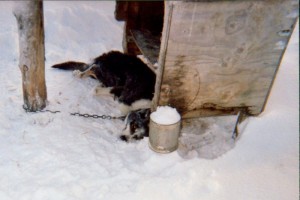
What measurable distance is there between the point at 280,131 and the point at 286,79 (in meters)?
1.30

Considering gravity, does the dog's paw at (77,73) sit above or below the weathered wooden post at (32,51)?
below

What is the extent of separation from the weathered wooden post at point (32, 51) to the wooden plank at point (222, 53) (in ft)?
4.40

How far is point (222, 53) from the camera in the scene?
353cm

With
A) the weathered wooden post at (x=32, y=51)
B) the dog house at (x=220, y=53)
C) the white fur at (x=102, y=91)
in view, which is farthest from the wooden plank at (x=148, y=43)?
the weathered wooden post at (x=32, y=51)

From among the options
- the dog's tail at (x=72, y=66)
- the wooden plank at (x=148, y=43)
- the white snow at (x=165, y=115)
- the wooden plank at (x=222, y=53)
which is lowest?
the dog's tail at (x=72, y=66)

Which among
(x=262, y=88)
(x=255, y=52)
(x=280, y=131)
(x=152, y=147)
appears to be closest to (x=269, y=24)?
(x=255, y=52)

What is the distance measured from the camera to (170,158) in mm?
3539

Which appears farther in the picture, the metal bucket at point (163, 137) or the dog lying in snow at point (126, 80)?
the dog lying in snow at point (126, 80)

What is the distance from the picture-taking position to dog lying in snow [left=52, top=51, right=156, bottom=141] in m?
3.95

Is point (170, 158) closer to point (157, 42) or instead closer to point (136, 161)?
point (136, 161)

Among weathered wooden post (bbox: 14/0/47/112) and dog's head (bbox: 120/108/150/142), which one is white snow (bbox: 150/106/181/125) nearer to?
dog's head (bbox: 120/108/150/142)

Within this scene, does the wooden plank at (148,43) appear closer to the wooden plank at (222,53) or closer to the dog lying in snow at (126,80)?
the dog lying in snow at (126,80)

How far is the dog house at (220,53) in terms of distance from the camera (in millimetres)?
3262

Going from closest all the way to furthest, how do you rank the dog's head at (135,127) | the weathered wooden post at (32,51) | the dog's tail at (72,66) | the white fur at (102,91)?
the weathered wooden post at (32,51)
the dog's head at (135,127)
the white fur at (102,91)
the dog's tail at (72,66)
